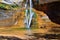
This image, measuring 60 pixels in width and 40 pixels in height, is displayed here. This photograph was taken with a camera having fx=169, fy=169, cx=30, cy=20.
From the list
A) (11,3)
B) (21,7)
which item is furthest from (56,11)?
(11,3)

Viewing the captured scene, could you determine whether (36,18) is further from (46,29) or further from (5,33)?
(5,33)

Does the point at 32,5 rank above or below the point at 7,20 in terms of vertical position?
above

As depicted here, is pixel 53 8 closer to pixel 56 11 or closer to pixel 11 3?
pixel 56 11

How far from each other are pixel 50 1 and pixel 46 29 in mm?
373

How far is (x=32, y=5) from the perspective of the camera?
2.22 metres

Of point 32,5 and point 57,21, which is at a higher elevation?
point 32,5

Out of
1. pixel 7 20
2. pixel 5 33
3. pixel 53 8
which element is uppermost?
pixel 53 8

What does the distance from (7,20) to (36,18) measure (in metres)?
0.38

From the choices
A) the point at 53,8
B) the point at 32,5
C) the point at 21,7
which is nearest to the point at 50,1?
the point at 53,8

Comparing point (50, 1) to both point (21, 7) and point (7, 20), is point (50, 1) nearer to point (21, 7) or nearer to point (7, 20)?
point (21, 7)

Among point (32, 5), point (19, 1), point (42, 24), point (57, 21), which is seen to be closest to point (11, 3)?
point (19, 1)

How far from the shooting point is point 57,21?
2.20 meters

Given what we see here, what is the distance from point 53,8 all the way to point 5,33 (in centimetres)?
70

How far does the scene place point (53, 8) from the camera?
7.30ft
